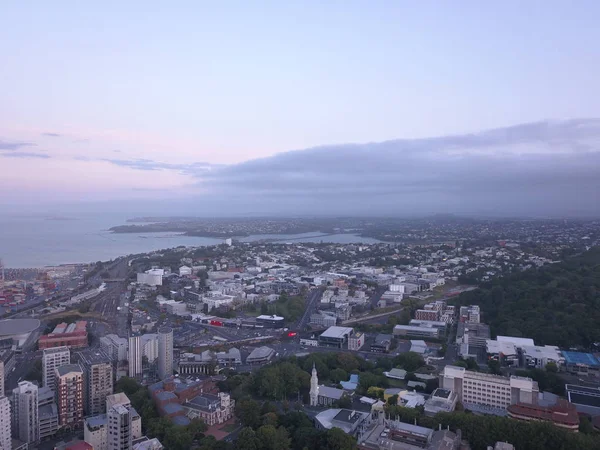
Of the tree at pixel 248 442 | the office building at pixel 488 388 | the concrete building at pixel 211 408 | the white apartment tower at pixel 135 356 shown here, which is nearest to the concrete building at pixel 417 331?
the office building at pixel 488 388

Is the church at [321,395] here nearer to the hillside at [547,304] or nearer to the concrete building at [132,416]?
the concrete building at [132,416]

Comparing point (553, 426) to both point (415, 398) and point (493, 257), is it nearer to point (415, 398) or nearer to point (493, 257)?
point (415, 398)

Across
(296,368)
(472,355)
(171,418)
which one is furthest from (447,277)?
(171,418)

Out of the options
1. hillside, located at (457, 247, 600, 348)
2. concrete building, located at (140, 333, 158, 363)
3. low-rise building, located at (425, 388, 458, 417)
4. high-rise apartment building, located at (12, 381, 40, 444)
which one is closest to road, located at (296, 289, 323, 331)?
concrete building, located at (140, 333, 158, 363)

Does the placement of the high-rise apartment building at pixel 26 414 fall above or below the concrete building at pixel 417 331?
above

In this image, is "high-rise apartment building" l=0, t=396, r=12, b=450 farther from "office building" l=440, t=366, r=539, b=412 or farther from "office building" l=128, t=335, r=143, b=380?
"office building" l=440, t=366, r=539, b=412

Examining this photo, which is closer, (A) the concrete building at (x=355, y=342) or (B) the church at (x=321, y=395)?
(B) the church at (x=321, y=395)

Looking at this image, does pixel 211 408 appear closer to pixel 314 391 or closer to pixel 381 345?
pixel 314 391

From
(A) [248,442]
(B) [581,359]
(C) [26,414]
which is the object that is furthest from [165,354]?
(B) [581,359]
